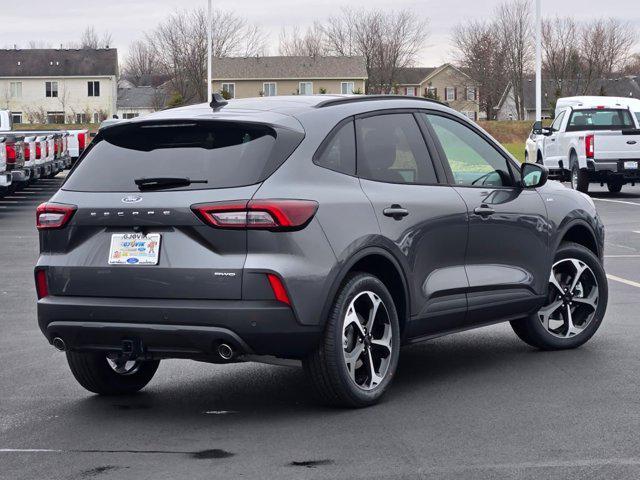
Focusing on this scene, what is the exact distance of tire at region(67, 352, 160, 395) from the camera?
7484mm

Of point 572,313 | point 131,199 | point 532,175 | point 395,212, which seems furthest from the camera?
point 572,313

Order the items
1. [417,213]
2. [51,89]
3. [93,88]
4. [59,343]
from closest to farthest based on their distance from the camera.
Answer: [59,343]
[417,213]
[51,89]
[93,88]

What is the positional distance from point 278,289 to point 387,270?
3.33ft

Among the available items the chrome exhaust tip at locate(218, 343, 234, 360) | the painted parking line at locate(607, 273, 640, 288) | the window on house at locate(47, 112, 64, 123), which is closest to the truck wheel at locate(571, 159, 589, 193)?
the painted parking line at locate(607, 273, 640, 288)

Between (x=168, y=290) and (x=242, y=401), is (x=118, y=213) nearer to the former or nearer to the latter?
(x=168, y=290)

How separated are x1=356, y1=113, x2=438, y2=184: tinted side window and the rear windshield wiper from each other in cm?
100

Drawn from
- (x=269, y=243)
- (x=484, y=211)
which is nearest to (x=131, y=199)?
(x=269, y=243)

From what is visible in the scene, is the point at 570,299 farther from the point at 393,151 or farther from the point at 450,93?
the point at 450,93

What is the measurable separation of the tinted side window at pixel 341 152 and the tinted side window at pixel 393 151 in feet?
0.18

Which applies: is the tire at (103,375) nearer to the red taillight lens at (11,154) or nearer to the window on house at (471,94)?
the red taillight lens at (11,154)

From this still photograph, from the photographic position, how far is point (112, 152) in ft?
23.3

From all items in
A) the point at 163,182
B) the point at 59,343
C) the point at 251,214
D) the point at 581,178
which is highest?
the point at 163,182

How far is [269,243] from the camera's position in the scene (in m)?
6.52

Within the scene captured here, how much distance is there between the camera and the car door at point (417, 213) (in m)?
7.29
